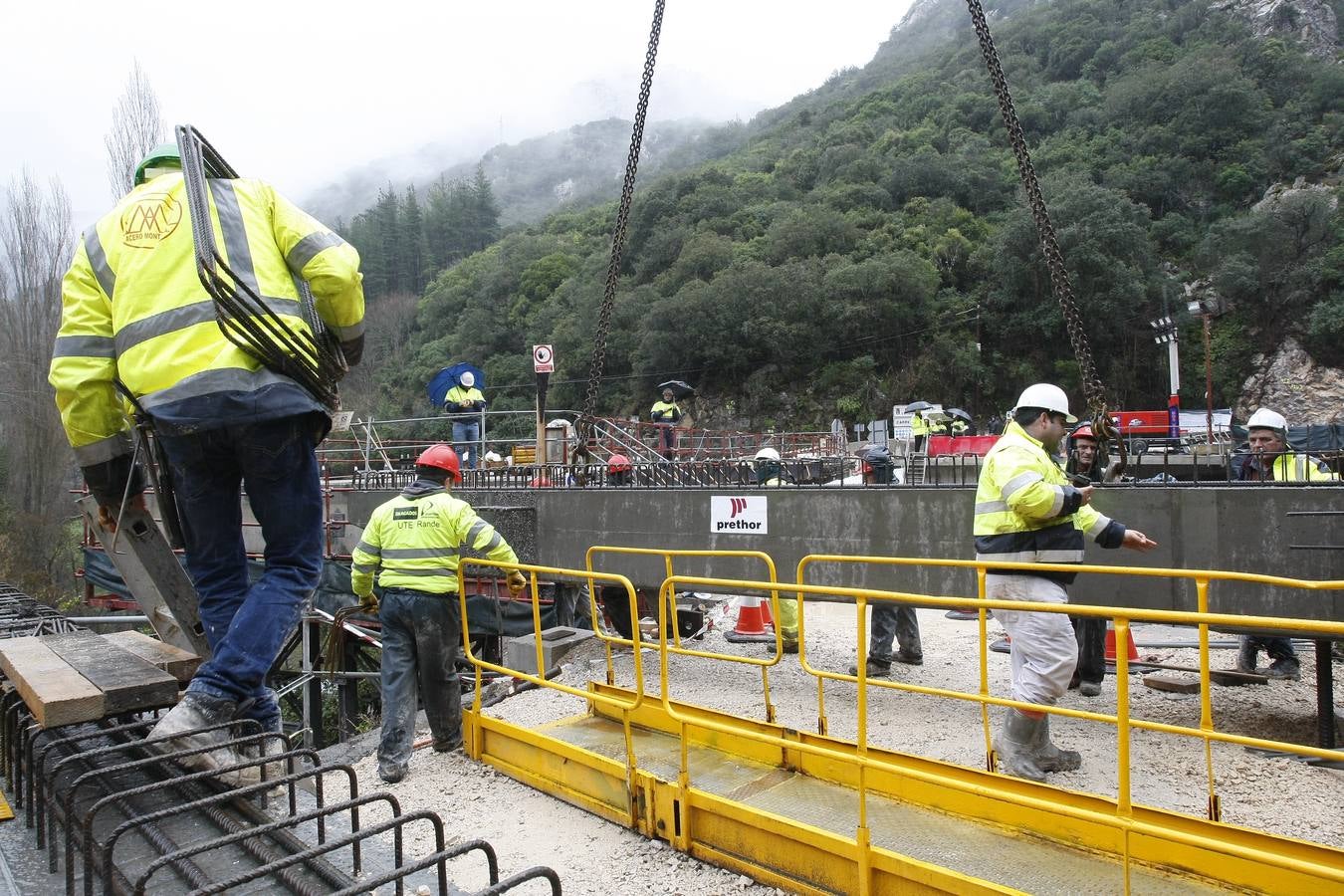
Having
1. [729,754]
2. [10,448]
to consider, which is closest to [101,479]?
[729,754]

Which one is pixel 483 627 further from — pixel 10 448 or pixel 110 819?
pixel 10 448

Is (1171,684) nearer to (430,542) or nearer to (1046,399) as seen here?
(1046,399)

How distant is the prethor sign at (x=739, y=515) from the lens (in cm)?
800

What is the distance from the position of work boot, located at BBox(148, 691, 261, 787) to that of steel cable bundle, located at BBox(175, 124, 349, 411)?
113 cm

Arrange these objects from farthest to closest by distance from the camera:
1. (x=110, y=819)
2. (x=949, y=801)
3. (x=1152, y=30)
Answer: (x=1152, y=30)
(x=949, y=801)
(x=110, y=819)

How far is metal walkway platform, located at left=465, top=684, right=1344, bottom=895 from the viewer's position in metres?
2.80

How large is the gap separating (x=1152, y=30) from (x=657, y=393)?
150 feet

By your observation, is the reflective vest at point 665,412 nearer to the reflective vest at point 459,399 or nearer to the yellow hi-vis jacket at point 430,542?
the reflective vest at point 459,399

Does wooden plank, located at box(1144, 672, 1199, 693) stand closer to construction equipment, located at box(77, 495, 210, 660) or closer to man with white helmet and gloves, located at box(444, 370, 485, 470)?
construction equipment, located at box(77, 495, 210, 660)

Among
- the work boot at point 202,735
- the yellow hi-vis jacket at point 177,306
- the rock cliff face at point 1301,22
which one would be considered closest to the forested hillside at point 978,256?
the rock cliff face at point 1301,22

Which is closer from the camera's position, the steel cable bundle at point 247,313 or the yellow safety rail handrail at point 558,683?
the steel cable bundle at point 247,313

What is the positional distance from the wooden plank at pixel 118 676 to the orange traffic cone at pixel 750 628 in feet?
21.6

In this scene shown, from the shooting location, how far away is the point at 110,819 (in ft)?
7.64

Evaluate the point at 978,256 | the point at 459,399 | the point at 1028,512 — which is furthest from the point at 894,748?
the point at 978,256
